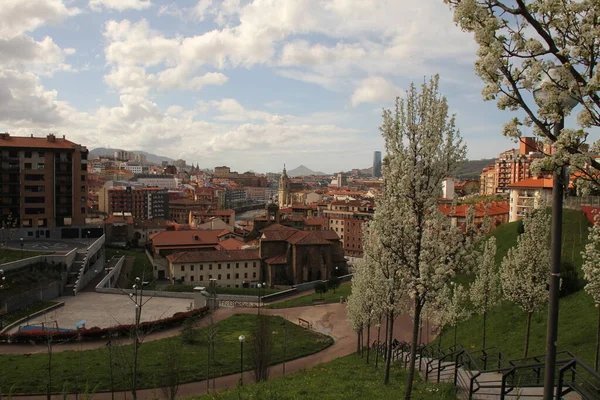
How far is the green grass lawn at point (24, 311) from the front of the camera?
3120 cm

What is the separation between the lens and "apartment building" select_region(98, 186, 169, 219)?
4902 inches

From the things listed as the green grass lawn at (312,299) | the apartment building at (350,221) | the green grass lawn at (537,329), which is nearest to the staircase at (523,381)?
the green grass lawn at (537,329)

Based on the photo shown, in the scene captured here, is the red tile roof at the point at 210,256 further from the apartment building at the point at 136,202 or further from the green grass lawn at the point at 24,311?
the apartment building at the point at 136,202

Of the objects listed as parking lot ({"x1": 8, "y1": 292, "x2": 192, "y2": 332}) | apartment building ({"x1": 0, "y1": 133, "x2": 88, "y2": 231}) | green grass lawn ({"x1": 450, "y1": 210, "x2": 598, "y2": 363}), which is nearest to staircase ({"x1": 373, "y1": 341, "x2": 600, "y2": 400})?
green grass lawn ({"x1": 450, "y1": 210, "x2": 598, "y2": 363})

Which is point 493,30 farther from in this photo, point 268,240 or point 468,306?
point 268,240

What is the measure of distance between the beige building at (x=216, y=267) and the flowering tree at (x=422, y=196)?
46.4 meters

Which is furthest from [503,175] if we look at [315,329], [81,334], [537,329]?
[81,334]

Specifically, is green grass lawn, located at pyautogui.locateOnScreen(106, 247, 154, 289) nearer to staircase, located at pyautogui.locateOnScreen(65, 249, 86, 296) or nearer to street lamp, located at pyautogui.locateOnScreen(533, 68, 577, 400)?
A: staircase, located at pyautogui.locateOnScreen(65, 249, 86, 296)

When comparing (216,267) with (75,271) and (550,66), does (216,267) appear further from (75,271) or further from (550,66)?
(550,66)

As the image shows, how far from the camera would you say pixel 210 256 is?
5453 centimetres

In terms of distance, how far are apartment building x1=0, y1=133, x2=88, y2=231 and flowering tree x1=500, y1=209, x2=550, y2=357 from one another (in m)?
55.8

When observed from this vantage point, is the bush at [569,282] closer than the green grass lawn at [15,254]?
Yes

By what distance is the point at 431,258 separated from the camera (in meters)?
9.77

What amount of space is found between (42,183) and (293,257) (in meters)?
34.6
